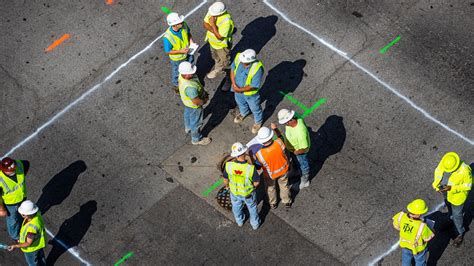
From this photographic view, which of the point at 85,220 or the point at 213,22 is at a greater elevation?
the point at 213,22

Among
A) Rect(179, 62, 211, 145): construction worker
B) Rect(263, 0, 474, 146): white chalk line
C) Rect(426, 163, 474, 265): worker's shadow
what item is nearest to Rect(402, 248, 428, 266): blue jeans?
Rect(426, 163, 474, 265): worker's shadow

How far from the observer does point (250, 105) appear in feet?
50.2

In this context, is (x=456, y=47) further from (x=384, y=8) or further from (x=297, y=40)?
(x=297, y=40)

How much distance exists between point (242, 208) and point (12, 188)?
4.05 m

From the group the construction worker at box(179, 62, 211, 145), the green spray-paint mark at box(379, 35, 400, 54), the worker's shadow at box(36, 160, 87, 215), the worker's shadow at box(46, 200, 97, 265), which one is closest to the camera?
the worker's shadow at box(46, 200, 97, 265)

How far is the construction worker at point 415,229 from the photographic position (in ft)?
40.5

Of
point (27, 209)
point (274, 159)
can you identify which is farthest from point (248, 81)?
point (27, 209)

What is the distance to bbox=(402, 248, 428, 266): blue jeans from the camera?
1272cm

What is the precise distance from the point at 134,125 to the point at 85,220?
7.58 feet

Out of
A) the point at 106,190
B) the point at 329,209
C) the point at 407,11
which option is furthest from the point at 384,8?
the point at 106,190

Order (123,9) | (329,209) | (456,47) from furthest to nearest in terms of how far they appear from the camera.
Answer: (123,9) < (456,47) < (329,209)

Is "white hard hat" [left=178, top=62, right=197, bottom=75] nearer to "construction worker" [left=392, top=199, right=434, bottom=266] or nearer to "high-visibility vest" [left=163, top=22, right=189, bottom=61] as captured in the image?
"high-visibility vest" [left=163, top=22, right=189, bottom=61]

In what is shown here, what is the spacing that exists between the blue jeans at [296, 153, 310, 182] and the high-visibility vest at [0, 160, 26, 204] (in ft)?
16.1

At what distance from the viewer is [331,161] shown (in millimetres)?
15117
